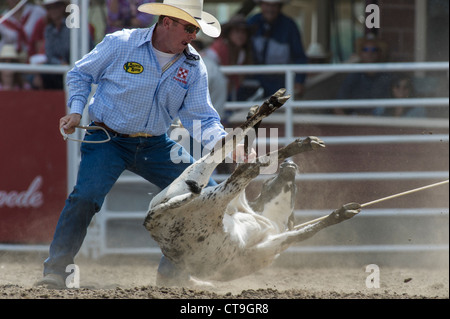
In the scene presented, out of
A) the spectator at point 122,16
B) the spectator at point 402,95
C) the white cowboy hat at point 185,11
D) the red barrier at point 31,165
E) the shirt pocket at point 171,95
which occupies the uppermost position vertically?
the spectator at point 122,16

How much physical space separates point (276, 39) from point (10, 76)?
8.93 ft

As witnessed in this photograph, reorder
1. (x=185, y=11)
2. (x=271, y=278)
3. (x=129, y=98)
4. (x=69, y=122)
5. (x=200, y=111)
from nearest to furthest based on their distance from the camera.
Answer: (x=69, y=122) < (x=185, y=11) < (x=129, y=98) < (x=200, y=111) < (x=271, y=278)

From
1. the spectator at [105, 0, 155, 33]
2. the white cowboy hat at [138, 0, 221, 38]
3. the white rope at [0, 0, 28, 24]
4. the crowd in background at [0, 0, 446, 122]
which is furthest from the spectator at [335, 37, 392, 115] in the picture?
the white rope at [0, 0, 28, 24]

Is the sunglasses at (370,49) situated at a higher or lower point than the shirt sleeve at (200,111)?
higher

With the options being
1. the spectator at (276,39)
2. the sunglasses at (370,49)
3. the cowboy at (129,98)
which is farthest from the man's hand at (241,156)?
the sunglasses at (370,49)

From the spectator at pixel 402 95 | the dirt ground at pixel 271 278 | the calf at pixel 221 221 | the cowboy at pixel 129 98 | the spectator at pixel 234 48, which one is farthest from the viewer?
the spectator at pixel 234 48

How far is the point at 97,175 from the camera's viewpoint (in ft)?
13.3

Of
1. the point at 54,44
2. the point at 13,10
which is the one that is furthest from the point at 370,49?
the point at 13,10

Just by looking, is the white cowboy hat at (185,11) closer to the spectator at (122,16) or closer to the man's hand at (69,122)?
the man's hand at (69,122)

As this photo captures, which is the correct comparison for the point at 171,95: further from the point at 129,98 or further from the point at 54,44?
the point at 54,44

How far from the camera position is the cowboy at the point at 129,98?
13.2 ft

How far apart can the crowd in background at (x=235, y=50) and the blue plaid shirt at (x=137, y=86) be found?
231 cm
